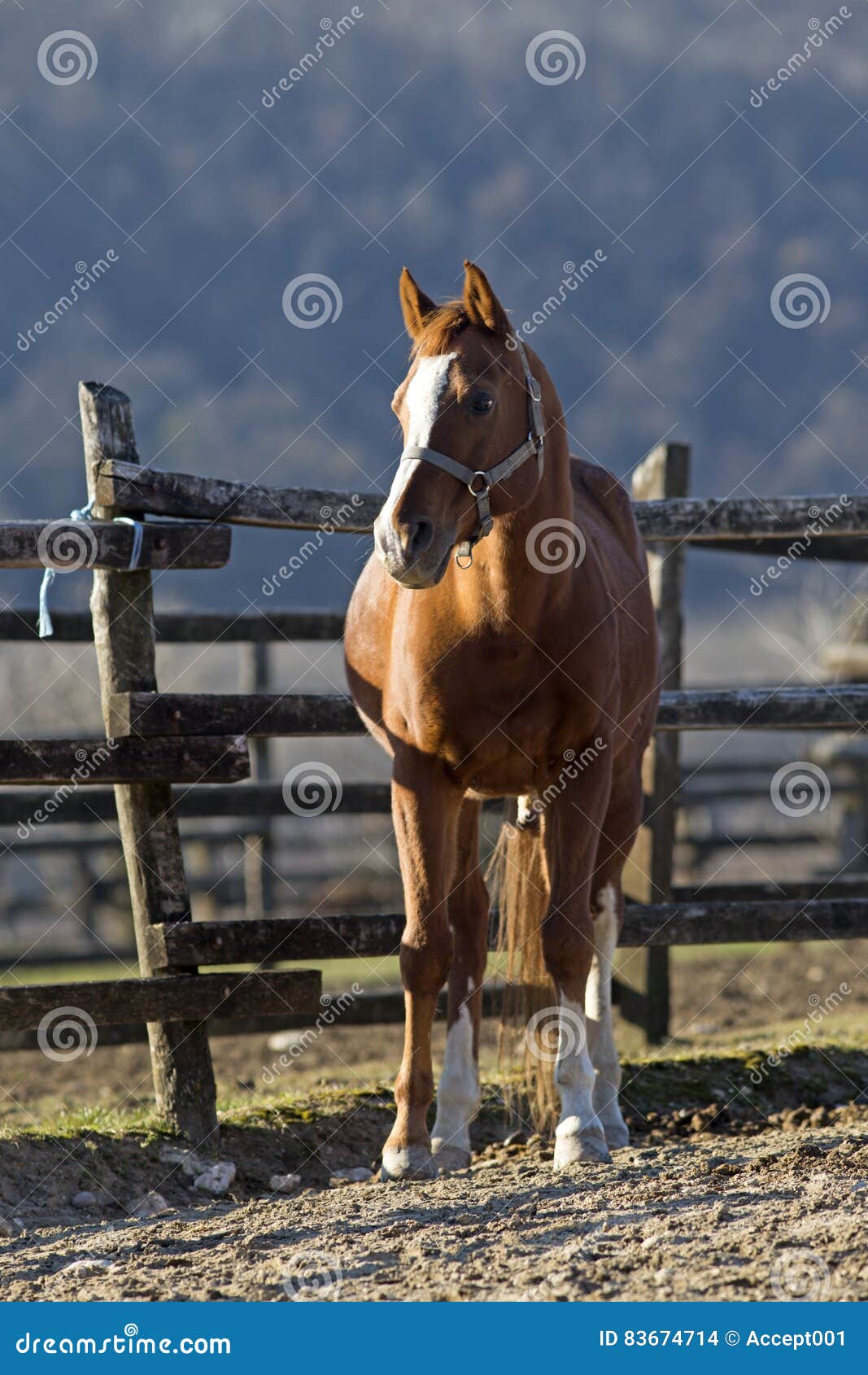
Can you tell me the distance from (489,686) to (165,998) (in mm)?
1475

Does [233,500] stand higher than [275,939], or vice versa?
[233,500]

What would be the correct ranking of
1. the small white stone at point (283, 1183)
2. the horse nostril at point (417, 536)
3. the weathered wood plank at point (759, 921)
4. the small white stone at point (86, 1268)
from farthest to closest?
the weathered wood plank at point (759, 921) < the small white stone at point (283, 1183) < the horse nostril at point (417, 536) < the small white stone at point (86, 1268)

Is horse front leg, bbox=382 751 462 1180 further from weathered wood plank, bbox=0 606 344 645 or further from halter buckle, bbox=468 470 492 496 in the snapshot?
weathered wood plank, bbox=0 606 344 645

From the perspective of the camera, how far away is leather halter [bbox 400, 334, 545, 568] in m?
3.37

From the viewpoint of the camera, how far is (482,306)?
3594 mm

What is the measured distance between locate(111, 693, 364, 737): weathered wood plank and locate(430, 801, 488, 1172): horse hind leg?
722 millimetres

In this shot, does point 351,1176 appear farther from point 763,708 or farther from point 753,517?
point 753,517

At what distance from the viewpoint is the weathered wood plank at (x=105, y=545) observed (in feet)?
13.3

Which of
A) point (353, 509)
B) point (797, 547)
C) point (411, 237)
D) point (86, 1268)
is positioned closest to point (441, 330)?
point (353, 509)

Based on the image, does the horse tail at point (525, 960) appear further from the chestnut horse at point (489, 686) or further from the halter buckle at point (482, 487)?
the halter buckle at point (482, 487)

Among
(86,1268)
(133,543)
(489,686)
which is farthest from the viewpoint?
(133,543)

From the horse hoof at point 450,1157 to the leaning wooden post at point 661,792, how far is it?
7.32 ft

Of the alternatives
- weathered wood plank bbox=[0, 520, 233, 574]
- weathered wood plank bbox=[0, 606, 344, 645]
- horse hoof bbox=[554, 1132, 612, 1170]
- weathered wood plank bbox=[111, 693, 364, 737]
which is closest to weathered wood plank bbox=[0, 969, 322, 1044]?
weathered wood plank bbox=[111, 693, 364, 737]

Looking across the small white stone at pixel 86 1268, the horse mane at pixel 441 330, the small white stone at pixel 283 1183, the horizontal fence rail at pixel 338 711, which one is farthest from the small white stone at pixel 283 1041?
the horse mane at pixel 441 330
